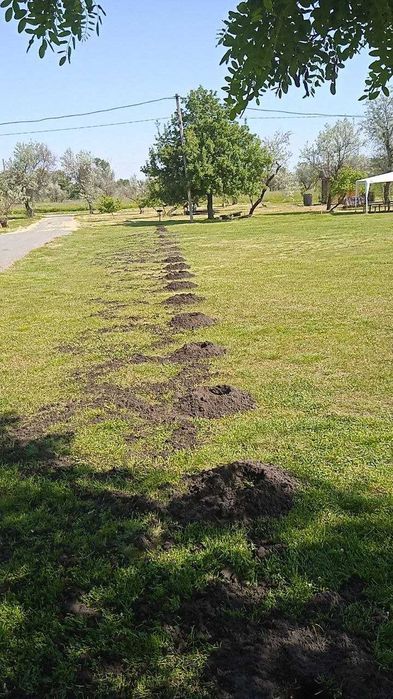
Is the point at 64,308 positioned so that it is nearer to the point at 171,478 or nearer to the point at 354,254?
the point at 171,478

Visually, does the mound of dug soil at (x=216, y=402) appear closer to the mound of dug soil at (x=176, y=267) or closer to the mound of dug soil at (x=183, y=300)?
the mound of dug soil at (x=183, y=300)

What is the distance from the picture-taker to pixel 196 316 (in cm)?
873

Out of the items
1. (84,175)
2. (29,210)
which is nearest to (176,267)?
(29,210)

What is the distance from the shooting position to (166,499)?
11.5ft

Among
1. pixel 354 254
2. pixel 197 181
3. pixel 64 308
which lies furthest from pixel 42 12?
pixel 197 181

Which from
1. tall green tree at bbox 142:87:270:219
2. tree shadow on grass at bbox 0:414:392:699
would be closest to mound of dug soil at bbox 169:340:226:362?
tree shadow on grass at bbox 0:414:392:699

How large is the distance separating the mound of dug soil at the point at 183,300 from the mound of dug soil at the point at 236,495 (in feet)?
22.4

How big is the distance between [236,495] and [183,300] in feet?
23.9

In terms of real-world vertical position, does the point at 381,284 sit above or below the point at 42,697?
above

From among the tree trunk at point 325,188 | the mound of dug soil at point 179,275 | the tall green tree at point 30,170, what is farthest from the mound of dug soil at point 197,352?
the tall green tree at point 30,170

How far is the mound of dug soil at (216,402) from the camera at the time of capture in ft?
16.0

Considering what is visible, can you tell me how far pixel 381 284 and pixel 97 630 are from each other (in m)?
9.81

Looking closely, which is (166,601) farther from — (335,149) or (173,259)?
(335,149)

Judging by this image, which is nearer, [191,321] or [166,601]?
[166,601]
